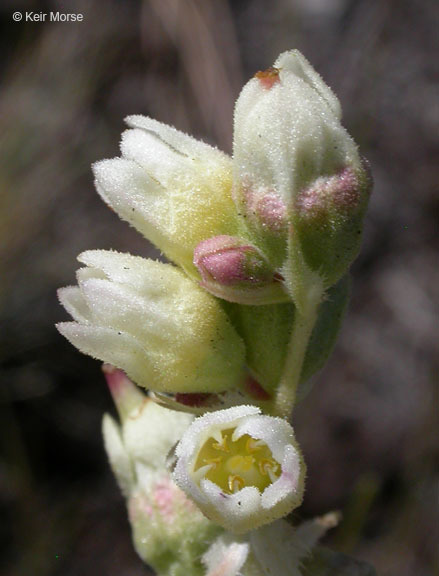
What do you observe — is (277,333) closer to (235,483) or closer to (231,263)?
(231,263)

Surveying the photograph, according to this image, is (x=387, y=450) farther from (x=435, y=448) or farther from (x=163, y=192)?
(x=163, y=192)

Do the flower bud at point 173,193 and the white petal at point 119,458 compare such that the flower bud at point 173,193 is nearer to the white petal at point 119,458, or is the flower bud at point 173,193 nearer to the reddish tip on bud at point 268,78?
the reddish tip on bud at point 268,78

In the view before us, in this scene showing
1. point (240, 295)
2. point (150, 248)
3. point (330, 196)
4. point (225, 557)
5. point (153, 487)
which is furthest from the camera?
point (150, 248)

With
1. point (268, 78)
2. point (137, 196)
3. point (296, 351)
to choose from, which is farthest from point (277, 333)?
point (268, 78)

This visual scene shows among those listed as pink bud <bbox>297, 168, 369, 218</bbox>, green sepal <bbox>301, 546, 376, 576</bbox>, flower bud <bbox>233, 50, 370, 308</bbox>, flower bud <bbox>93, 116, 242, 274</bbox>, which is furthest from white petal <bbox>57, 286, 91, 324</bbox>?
green sepal <bbox>301, 546, 376, 576</bbox>

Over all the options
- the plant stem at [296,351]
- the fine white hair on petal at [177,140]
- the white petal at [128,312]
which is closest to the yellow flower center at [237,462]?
the plant stem at [296,351]

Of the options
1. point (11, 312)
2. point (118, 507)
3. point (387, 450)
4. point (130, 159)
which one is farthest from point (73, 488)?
point (130, 159)
